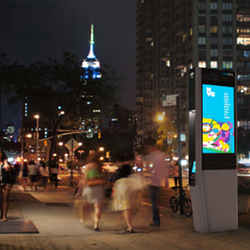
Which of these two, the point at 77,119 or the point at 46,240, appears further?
the point at 77,119

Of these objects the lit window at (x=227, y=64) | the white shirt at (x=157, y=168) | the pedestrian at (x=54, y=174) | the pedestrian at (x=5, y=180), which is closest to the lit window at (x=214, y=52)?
the lit window at (x=227, y=64)

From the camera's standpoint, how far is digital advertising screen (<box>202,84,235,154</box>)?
1066cm

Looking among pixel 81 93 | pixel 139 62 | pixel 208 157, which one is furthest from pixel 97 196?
pixel 139 62

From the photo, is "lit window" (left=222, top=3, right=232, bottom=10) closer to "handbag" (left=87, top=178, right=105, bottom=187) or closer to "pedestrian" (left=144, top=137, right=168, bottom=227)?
"pedestrian" (left=144, top=137, right=168, bottom=227)

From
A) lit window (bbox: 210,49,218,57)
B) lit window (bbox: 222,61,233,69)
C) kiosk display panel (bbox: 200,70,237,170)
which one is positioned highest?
lit window (bbox: 210,49,218,57)

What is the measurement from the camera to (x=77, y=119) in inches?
1495

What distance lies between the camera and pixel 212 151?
1072cm

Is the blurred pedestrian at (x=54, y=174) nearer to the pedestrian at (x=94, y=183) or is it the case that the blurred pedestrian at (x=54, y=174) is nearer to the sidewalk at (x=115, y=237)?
the sidewalk at (x=115, y=237)

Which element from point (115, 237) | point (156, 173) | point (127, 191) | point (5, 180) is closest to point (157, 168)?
point (156, 173)

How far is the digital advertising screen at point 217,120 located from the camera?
10.7 metres

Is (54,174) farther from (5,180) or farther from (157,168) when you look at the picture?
(157,168)

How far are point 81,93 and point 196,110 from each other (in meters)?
26.1

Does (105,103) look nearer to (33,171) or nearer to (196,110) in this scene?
(33,171)

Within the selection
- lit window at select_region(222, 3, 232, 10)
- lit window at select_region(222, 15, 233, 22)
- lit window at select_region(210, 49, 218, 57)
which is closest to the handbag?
lit window at select_region(210, 49, 218, 57)
